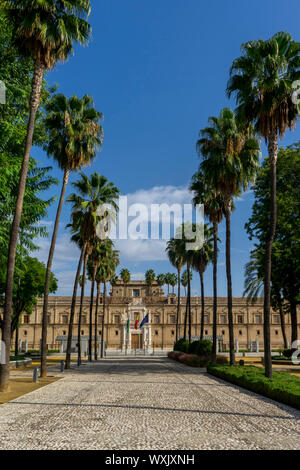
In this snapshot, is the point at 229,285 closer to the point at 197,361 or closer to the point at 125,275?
the point at 197,361

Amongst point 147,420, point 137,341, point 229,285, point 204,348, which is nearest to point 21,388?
point 147,420

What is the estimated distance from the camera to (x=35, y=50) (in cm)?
1603

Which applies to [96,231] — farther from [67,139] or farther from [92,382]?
[92,382]

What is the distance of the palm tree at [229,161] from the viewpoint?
73.5 ft

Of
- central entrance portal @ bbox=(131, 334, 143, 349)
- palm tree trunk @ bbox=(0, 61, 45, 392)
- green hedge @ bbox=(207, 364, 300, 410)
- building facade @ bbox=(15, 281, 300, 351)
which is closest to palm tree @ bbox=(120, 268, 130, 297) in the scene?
building facade @ bbox=(15, 281, 300, 351)

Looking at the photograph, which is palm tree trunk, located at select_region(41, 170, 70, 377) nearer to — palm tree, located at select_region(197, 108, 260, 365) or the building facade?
palm tree, located at select_region(197, 108, 260, 365)

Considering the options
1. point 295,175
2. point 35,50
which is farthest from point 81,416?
point 295,175

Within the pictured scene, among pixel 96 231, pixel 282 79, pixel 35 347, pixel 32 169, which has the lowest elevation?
pixel 35 347

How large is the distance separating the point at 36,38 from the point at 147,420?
13.6 meters

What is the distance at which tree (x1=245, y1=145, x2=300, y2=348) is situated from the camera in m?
27.7

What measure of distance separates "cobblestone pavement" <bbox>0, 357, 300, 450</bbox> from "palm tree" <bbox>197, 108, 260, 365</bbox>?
9629 millimetres

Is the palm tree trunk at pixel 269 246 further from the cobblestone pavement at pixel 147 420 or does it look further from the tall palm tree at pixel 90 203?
the tall palm tree at pixel 90 203
